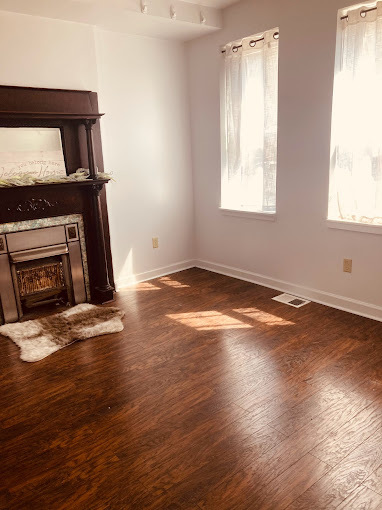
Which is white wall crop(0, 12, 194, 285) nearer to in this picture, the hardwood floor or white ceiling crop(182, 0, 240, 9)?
white ceiling crop(182, 0, 240, 9)

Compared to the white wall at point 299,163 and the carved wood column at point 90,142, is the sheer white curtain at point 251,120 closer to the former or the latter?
the white wall at point 299,163

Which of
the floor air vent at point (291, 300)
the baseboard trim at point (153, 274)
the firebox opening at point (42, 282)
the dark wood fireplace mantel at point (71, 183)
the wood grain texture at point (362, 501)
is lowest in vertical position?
the wood grain texture at point (362, 501)

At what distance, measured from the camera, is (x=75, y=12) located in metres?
3.20

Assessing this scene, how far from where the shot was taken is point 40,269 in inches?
137

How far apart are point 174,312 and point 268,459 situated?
1773 mm

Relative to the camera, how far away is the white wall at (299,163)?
122 inches

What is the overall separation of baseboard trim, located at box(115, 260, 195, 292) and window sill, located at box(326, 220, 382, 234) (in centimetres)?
186

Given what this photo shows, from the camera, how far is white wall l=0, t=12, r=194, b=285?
3.31 metres

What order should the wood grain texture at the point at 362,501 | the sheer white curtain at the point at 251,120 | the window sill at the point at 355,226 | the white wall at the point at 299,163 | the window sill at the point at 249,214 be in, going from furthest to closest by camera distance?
the window sill at the point at 249,214
the sheer white curtain at the point at 251,120
the white wall at the point at 299,163
the window sill at the point at 355,226
the wood grain texture at the point at 362,501

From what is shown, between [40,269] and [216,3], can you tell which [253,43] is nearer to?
[216,3]

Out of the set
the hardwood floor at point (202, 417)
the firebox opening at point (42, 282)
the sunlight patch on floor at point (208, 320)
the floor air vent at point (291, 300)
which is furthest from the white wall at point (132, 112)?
the floor air vent at point (291, 300)

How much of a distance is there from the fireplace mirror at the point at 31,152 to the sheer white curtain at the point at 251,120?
1.62 m

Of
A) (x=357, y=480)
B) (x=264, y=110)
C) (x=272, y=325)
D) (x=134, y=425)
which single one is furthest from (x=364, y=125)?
(x=134, y=425)

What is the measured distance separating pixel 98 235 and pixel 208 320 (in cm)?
126
